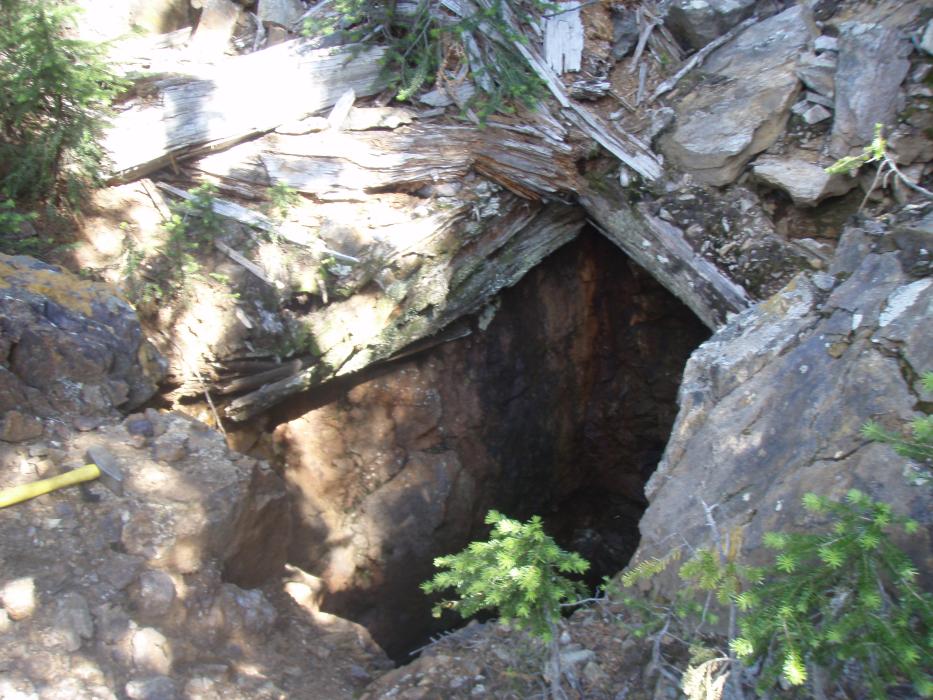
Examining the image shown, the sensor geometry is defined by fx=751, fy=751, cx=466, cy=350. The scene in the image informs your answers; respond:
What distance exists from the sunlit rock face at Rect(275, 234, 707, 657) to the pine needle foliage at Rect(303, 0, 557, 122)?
146cm

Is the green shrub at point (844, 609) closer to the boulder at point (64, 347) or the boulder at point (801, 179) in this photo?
the boulder at point (801, 179)

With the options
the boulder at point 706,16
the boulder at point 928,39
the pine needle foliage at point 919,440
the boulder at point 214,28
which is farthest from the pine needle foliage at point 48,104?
the boulder at point 928,39

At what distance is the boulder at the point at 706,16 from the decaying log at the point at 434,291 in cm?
145

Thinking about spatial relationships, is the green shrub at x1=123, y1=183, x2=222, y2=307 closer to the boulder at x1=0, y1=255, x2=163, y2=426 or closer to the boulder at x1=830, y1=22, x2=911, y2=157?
the boulder at x1=0, y1=255, x2=163, y2=426

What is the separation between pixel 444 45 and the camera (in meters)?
5.10

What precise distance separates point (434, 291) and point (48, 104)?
238 centimetres

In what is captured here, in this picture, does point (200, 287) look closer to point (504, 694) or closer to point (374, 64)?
point (374, 64)

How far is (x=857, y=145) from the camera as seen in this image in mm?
4348

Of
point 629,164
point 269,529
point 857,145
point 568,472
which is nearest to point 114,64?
point 269,529

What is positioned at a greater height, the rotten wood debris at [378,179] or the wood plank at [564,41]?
the wood plank at [564,41]

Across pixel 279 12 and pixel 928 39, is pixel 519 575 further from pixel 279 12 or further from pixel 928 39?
pixel 279 12

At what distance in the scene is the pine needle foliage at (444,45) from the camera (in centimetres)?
495

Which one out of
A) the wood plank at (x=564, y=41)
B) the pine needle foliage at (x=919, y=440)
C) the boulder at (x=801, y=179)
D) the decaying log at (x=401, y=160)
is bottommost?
the decaying log at (x=401, y=160)

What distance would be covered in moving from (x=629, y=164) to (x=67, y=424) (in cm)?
372
